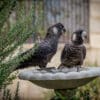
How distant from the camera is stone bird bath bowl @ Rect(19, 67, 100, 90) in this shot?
600cm

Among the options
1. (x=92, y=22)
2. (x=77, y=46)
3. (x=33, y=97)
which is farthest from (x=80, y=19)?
(x=77, y=46)

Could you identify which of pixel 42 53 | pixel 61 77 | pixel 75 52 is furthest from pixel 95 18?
pixel 61 77

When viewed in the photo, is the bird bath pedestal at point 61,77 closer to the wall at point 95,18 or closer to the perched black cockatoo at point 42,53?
the perched black cockatoo at point 42,53

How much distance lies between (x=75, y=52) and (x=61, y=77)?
503 mm

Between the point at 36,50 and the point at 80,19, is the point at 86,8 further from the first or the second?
the point at 36,50

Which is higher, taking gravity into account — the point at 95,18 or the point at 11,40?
the point at 95,18

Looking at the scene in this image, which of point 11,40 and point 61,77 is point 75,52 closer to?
point 61,77

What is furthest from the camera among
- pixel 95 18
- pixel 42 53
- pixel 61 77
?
pixel 95 18

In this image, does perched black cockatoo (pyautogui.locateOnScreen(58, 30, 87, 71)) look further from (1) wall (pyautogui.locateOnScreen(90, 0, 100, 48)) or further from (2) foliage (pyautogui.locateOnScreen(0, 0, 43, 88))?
(1) wall (pyautogui.locateOnScreen(90, 0, 100, 48))

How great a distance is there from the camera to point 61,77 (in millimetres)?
5980

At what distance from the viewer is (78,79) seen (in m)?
6.11

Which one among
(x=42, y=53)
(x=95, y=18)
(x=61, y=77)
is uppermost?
(x=95, y=18)

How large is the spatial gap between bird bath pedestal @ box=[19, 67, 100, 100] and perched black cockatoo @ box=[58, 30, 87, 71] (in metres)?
0.09

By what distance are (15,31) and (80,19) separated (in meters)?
4.36
